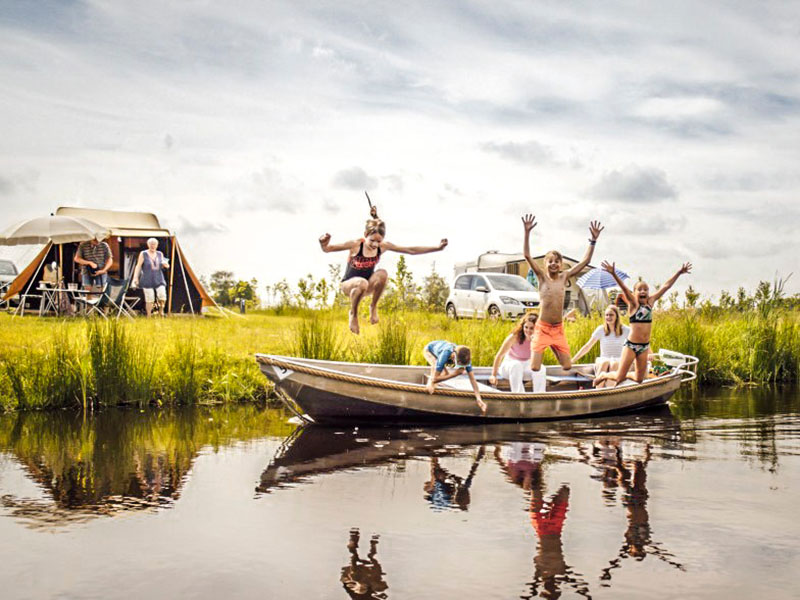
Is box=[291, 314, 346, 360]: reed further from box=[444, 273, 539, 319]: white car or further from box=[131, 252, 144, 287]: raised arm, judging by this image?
box=[131, 252, 144, 287]: raised arm

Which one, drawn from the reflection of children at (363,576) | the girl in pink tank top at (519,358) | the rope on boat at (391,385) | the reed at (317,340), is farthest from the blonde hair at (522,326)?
the reflection of children at (363,576)

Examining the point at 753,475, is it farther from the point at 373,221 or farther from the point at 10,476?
the point at 10,476

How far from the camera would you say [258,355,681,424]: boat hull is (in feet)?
39.7

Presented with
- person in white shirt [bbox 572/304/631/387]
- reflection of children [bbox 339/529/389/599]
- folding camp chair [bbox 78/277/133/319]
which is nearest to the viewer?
reflection of children [bbox 339/529/389/599]

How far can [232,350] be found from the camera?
17406 mm

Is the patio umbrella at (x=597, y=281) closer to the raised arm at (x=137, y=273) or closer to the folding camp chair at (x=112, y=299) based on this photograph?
the folding camp chair at (x=112, y=299)

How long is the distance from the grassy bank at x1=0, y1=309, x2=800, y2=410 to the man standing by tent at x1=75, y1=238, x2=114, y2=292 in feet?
6.77

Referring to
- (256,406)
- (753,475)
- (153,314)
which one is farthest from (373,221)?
(153,314)

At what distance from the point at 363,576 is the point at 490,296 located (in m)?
19.2

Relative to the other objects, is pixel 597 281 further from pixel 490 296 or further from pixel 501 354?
pixel 490 296

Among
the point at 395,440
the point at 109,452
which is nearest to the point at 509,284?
the point at 395,440

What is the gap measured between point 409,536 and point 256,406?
8.51 metres

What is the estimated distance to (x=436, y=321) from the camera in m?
22.5

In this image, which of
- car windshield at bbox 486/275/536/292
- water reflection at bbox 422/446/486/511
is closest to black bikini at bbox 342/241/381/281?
water reflection at bbox 422/446/486/511
